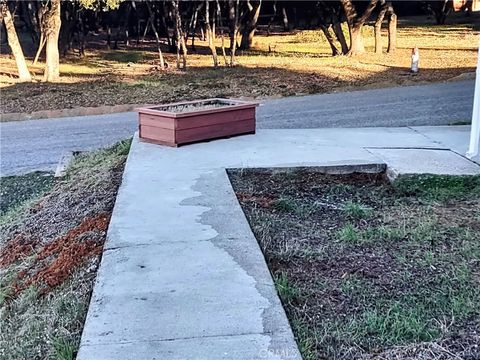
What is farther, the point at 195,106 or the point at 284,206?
the point at 195,106

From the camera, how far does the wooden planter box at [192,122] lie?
693 cm

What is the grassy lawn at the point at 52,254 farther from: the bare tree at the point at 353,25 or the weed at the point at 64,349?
the bare tree at the point at 353,25

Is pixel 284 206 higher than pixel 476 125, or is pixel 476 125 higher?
pixel 476 125

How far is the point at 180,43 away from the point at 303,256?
52.8 ft

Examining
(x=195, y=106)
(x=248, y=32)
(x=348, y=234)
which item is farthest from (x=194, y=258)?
(x=248, y=32)

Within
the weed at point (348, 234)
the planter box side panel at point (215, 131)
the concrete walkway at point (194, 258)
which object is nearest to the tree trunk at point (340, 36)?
the planter box side panel at point (215, 131)

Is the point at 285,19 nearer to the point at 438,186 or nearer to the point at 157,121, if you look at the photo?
the point at 157,121

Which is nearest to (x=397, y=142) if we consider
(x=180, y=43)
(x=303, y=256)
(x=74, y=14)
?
(x=303, y=256)

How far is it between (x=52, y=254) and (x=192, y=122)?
2944 mm

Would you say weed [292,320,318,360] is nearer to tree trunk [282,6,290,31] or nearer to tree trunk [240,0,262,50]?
tree trunk [240,0,262,50]

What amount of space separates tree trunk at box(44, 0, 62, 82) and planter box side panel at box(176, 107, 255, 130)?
10442 mm

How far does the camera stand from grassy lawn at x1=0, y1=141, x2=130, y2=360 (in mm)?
3176

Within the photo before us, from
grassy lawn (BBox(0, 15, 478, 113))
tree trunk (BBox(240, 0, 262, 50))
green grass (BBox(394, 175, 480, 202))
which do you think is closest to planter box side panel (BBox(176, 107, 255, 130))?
green grass (BBox(394, 175, 480, 202))

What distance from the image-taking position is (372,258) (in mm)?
3898
